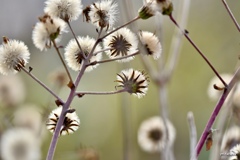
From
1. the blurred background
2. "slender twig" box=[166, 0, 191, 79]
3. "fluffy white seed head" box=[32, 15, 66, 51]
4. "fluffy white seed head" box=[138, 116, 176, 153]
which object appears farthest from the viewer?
the blurred background

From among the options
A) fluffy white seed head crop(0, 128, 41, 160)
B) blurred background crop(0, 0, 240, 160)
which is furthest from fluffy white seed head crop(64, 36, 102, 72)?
blurred background crop(0, 0, 240, 160)

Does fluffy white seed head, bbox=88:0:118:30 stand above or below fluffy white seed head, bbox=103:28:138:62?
above

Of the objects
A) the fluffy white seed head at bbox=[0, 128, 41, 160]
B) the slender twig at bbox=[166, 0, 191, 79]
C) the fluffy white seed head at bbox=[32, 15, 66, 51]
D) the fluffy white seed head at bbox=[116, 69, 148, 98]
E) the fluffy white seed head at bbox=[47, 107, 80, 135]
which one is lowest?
the fluffy white seed head at bbox=[47, 107, 80, 135]

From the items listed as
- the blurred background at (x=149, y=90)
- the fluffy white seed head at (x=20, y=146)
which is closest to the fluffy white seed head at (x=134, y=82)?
the fluffy white seed head at (x=20, y=146)

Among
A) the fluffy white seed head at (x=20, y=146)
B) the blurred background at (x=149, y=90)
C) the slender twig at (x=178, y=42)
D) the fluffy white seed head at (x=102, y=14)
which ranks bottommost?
the fluffy white seed head at (x=102, y=14)

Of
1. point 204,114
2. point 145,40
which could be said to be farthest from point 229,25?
point 145,40

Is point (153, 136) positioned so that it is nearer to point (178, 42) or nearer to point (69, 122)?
point (178, 42)

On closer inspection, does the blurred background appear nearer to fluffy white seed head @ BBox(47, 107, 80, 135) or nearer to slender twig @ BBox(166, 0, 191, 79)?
slender twig @ BBox(166, 0, 191, 79)

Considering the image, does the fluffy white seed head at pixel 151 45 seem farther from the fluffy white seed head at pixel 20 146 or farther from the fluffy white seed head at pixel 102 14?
the fluffy white seed head at pixel 20 146
